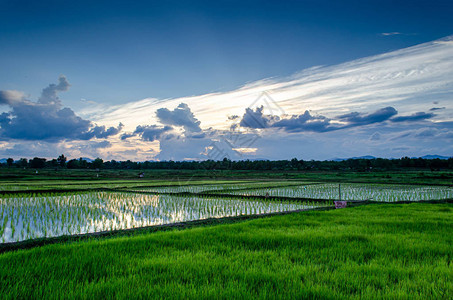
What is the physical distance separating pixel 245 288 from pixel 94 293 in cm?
158

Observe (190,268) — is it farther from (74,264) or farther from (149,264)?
(74,264)

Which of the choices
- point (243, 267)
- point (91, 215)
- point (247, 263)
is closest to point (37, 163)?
point (91, 215)

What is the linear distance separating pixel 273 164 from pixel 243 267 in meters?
77.7

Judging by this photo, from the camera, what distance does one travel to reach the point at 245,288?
9.43 ft

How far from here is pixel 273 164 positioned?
8000 centimetres

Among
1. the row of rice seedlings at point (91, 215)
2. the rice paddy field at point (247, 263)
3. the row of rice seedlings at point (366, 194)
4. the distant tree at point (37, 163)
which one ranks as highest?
the distant tree at point (37, 163)

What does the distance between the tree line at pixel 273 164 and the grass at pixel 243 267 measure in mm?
64506

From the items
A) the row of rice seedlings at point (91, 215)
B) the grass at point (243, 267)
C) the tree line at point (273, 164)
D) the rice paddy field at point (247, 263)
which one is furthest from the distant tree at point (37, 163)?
the grass at point (243, 267)

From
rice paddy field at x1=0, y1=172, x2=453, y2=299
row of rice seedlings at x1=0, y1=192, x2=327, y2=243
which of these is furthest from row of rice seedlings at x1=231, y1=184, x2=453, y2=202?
rice paddy field at x1=0, y1=172, x2=453, y2=299

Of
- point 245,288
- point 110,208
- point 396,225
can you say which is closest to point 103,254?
point 245,288

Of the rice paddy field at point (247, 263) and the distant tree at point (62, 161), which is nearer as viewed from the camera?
the rice paddy field at point (247, 263)

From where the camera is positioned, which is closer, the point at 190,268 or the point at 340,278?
the point at 340,278

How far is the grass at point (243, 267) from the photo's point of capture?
9.36ft

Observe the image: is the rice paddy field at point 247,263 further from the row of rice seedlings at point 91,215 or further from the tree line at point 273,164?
the tree line at point 273,164
